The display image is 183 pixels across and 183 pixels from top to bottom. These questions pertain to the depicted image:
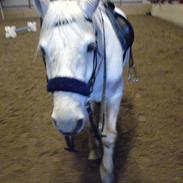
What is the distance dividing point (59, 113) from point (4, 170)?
81cm

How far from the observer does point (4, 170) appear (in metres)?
1.57

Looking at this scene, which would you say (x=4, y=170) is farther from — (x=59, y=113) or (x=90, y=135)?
(x=59, y=113)

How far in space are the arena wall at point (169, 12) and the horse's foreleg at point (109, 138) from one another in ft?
14.0

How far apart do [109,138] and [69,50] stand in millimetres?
596

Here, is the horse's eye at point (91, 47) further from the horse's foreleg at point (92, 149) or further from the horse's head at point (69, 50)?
the horse's foreleg at point (92, 149)

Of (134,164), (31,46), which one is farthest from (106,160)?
(31,46)

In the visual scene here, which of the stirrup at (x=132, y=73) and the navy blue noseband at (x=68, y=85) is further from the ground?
the navy blue noseband at (x=68, y=85)

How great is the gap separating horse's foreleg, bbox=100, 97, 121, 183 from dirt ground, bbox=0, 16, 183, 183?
67 millimetres

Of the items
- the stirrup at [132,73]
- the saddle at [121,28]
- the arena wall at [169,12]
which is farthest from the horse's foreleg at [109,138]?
the arena wall at [169,12]

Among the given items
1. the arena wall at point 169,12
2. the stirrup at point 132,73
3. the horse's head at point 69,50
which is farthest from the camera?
the arena wall at point 169,12

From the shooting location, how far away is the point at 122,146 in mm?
1720

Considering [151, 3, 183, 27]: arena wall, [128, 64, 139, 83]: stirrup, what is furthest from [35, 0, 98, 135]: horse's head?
[151, 3, 183, 27]: arena wall

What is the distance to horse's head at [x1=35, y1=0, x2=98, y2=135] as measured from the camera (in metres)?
0.94

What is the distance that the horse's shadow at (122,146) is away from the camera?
150 centimetres
